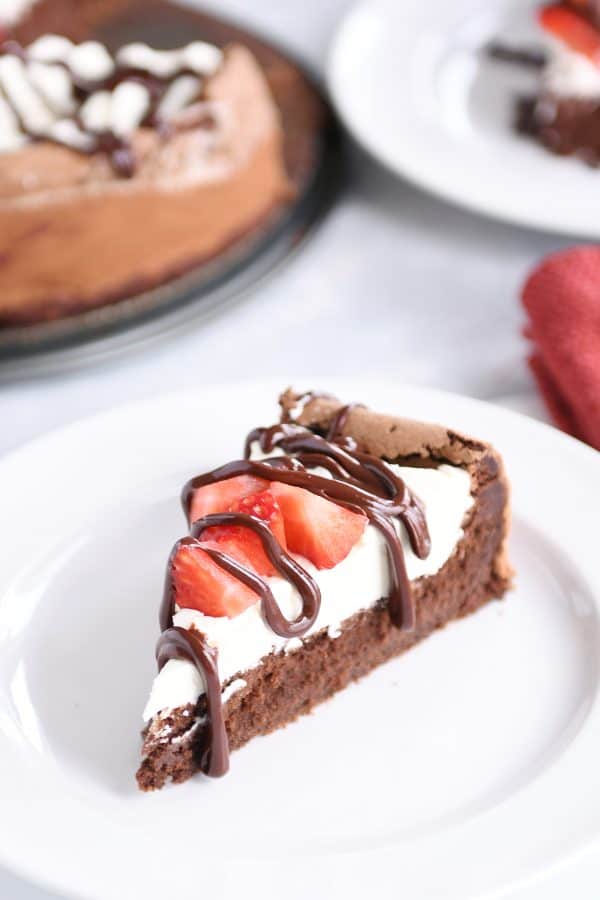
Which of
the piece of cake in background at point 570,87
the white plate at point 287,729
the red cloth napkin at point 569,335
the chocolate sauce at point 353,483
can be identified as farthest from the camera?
the piece of cake in background at point 570,87

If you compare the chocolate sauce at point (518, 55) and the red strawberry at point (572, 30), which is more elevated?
the red strawberry at point (572, 30)

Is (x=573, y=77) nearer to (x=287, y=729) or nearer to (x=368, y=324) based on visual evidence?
(x=368, y=324)

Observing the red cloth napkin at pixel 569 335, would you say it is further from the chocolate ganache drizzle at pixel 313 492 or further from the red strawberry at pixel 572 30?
the red strawberry at pixel 572 30

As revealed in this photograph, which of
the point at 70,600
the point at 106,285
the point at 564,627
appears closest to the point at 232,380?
the point at 106,285

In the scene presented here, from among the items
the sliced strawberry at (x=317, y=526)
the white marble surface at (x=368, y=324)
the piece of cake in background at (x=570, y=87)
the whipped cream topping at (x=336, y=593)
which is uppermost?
the piece of cake in background at (x=570, y=87)

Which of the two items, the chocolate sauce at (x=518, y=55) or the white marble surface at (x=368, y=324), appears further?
the chocolate sauce at (x=518, y=55)

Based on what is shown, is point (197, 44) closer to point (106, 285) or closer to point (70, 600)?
point (106, 285)

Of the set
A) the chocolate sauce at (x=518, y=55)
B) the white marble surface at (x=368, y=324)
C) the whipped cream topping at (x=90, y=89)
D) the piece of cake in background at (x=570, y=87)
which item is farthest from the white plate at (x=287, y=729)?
the chocolate sauce at (x=518, y=55)
